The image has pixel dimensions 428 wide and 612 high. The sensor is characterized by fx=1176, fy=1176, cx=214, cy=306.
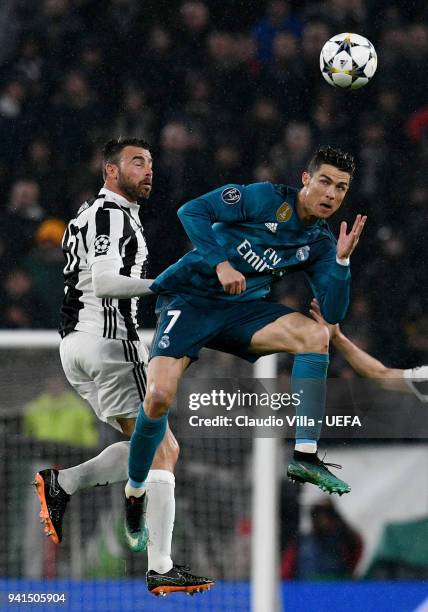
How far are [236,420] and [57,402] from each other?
87 cm

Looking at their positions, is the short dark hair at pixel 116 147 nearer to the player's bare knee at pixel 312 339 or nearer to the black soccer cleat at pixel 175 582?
the player's bare knee at pixel 312 339

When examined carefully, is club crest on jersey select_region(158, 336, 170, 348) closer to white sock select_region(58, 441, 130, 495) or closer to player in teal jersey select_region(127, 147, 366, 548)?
player in teal jersey select_region(127, 147, 366, 548)

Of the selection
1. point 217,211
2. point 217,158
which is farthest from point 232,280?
point 217,158

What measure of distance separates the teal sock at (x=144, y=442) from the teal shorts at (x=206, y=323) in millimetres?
272

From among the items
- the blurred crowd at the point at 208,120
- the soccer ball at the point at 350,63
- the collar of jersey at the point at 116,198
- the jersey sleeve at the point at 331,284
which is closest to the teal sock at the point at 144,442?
the jersey sleeve at the point at 331,284

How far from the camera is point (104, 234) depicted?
192 inches

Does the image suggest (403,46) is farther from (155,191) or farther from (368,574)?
(368,574)

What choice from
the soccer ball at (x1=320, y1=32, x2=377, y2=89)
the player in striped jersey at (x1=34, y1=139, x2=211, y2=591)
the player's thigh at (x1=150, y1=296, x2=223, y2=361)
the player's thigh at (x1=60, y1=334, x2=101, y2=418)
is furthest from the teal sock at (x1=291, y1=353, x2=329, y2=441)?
the soccer ball at (x1=320, y1=32, x2=377, y2=89)

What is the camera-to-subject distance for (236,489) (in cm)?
579

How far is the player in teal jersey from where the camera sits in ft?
15.6

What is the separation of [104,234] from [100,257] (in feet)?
0.35

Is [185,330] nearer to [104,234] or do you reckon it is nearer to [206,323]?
[206,323]

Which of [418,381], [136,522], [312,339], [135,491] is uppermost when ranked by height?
[312,339]

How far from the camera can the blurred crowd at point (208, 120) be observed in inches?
294
